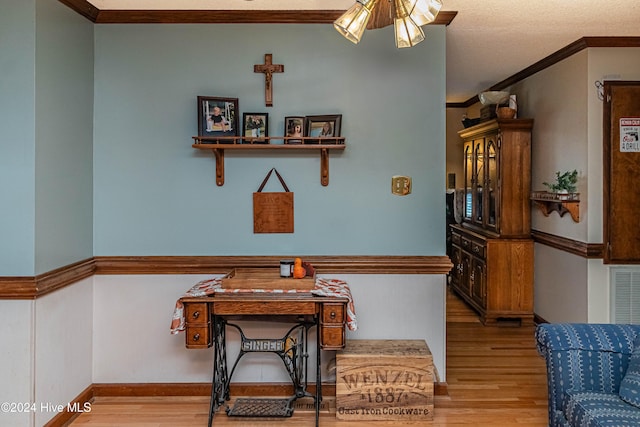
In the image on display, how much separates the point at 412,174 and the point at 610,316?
2.08 metres

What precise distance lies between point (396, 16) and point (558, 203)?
287 centimetres

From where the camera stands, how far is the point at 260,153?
321 cm

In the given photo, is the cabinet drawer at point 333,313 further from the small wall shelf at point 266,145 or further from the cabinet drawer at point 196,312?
the small wall shelf at point 266,145

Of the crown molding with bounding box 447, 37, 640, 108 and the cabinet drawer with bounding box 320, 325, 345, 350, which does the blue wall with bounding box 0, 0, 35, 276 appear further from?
the crown molding with bounding box 447, 37, 640, 108

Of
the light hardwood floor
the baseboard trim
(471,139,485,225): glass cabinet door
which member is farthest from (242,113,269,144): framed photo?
(471,139,485,225): glass cabinet door

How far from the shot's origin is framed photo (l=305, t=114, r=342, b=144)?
314 cm

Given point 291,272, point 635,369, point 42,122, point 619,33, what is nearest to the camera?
point 635,369

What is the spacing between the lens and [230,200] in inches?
127

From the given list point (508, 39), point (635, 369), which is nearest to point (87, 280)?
point (635, 369)

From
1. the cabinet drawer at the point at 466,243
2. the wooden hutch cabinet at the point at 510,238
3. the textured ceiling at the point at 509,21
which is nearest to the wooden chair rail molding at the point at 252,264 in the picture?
the textured ceiling at the point at 509,21

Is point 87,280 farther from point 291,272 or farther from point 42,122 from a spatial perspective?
point 291,272

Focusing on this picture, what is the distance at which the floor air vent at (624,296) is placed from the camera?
3.83 metres

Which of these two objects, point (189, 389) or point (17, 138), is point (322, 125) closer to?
point (17, 138)

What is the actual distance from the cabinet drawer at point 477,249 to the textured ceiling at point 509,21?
182cm
